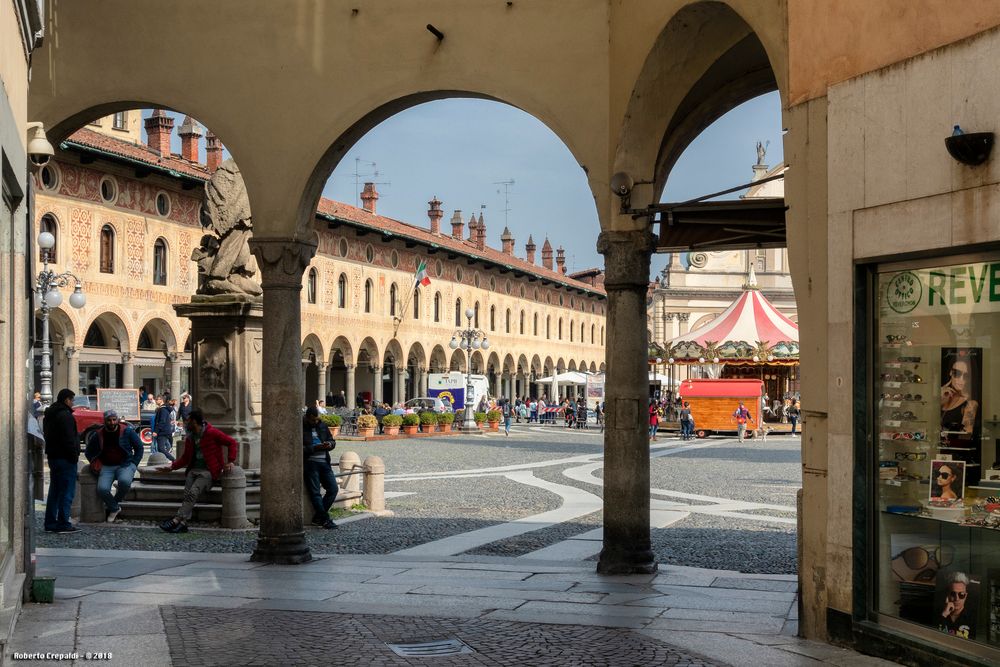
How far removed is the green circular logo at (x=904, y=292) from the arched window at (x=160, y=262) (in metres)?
37.9

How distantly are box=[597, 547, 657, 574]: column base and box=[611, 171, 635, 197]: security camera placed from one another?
112 inches

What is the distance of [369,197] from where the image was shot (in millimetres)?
64312

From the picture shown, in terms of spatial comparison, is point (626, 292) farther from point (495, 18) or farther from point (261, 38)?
point (261, 38)

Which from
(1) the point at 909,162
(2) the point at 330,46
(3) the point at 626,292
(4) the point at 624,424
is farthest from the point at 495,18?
(1) the point at 909,162

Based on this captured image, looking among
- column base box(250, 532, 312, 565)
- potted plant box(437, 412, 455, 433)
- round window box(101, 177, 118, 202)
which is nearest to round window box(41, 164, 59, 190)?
round window box(101, 177, 118, 202)

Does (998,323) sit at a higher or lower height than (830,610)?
higher

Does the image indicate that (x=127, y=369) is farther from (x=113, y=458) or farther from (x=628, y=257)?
(x=628, y=257)

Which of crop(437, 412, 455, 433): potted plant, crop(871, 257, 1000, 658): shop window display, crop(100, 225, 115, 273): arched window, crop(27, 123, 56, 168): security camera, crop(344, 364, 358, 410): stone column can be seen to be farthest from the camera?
crop(344, 364, 358, 410): stone column

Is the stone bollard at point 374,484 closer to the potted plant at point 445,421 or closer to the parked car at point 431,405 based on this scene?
the potted plant at point 445,421

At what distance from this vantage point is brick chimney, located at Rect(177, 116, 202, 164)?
47.4 m

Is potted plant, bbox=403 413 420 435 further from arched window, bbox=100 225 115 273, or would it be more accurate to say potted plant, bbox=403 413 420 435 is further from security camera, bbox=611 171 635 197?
security camera, bbox=611 171 635 197

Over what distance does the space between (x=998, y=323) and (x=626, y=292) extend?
440 centimetres

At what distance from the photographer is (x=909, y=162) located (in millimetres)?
6586

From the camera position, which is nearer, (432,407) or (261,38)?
(261,38)
